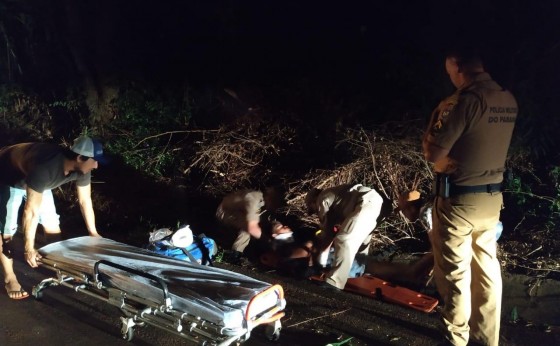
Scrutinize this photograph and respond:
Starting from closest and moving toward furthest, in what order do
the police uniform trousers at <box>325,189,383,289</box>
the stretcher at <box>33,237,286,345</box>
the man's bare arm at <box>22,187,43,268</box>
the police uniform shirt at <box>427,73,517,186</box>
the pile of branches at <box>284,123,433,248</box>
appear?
the police uniform shirt at <box>427,73,517,186</box> < the stretcher at <box>33,237,286,345</box> < the man's bare arm at <box>22,187,43,268</box> < the police uniform trousers at <box>325,189,383,289</box> < the pile of branches at <box>284,123,433,248</box>

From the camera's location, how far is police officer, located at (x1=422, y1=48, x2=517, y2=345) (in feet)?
10.4

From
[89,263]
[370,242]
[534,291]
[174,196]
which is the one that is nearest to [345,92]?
[370,242]

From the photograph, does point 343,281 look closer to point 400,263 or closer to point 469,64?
point 400,263

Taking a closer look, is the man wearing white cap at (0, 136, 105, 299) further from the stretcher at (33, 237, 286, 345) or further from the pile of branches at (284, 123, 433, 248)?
the pile of branches at (284, 123, 433, 248)

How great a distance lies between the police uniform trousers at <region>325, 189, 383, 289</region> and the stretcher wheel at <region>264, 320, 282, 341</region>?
0.96m

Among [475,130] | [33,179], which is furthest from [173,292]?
[475,130]

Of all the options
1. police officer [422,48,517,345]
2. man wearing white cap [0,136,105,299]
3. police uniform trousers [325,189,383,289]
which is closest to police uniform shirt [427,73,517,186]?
police officer [422,48,517,345]

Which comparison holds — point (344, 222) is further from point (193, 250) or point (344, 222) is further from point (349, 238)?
point (193, 250)

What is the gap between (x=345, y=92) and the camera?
669 centimetres

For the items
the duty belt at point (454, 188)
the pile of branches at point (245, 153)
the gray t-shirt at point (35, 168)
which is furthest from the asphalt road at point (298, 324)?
the pile of branches at point (245, 153)

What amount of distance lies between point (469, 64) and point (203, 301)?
2.31 m

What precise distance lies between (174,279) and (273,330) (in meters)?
0.81

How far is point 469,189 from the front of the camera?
325 cm

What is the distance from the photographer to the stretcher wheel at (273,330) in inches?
143
